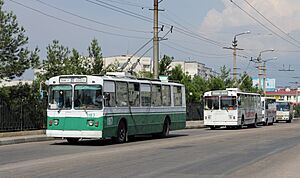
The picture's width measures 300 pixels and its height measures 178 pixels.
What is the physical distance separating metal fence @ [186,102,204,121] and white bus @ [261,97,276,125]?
630 centimetres

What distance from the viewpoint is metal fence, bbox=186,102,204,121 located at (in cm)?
5306

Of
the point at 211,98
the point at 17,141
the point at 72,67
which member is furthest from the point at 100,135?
the point at 211,98

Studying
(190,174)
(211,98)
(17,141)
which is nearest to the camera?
(190,174)

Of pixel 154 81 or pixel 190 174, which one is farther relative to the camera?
pixel 154 81

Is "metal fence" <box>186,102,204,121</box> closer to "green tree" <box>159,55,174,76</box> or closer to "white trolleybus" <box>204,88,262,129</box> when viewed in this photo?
"green tree" <box>159,55,174,76</box>

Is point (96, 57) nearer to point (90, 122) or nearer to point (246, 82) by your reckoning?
point (90, 122)

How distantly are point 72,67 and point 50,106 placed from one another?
10.4 meters

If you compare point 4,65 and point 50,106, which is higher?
point 4,65

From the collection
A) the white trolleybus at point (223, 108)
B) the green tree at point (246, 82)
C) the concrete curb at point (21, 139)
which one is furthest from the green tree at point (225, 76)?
the concrete curb at point (21, 139)

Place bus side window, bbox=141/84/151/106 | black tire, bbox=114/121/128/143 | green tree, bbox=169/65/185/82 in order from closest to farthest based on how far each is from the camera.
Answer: black tire, bbox=114/121/128/143 < bus side window, bbox=141/84/151/106 < green tree, bbox=169/65/185/82

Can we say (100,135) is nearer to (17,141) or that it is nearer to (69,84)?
(69,84)

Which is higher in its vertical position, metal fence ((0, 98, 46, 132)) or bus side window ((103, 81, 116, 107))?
bus side window ((103, 81, 116, 107))

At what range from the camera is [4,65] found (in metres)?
26.3

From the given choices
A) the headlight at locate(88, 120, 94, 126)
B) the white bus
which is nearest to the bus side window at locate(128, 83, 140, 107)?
the headlight at locate(88, 120, 94, 126)
